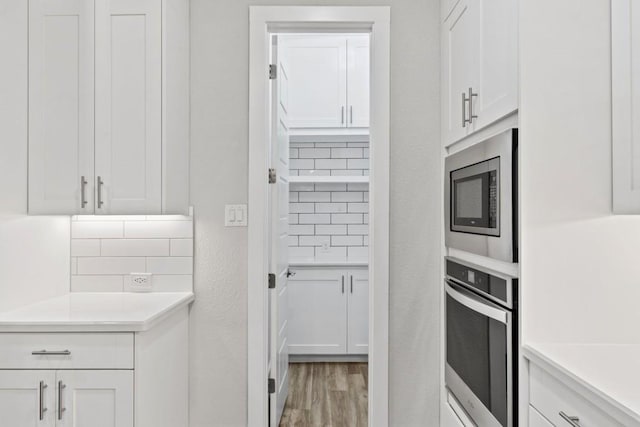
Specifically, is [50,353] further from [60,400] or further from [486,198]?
[486,198]

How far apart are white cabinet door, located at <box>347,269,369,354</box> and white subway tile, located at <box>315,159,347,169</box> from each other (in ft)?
3.34

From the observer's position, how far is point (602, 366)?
4.13ft

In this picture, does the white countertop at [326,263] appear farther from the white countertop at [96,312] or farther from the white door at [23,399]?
Result: the white door at [23,399]

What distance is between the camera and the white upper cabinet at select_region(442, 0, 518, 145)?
1573 mm

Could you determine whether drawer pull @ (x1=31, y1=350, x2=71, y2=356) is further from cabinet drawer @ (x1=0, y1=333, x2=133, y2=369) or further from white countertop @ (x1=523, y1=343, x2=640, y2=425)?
white countertop @ (x1=523, y1=343, x2=640, y2=425)

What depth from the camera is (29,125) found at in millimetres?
2168

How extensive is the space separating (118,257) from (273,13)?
1458mm

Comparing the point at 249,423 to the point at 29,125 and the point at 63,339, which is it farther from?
the point at 29,125

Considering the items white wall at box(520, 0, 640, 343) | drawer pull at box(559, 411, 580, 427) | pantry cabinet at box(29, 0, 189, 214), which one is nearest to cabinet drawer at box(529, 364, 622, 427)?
drawer pull at box(559, 411, 580, 427)

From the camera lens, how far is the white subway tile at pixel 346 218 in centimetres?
443

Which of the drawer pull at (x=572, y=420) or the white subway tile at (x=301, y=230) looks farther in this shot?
the white subway tile at (x=301, y=230)

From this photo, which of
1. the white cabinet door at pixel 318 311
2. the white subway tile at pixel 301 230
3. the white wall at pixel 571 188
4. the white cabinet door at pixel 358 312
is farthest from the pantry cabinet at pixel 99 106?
the white subway tile at pixel 301 230

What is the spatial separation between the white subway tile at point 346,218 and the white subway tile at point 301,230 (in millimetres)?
218

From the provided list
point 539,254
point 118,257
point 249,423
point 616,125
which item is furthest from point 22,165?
point 616,125
